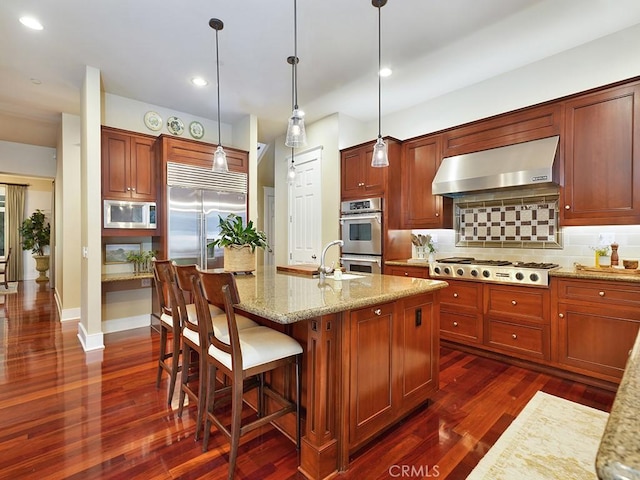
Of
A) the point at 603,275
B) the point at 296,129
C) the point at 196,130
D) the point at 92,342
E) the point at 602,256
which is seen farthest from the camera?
the point at 196,130

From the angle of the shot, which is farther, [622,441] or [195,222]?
[195,222]

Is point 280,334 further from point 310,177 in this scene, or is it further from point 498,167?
point 310,177

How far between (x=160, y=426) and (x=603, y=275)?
11.5 ft

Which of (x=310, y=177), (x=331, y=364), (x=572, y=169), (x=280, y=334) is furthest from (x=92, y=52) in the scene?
(x=572, y=169)

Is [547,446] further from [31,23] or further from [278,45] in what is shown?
[31,23]

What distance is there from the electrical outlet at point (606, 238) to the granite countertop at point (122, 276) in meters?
5.00

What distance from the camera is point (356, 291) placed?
1954 mm

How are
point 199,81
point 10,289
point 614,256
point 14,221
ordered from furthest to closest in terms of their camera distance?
point 14,221 < point 10,289 < point 199,81 < point 614,256

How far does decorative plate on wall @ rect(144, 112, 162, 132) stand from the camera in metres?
4.45


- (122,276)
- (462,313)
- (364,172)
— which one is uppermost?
(364,172)

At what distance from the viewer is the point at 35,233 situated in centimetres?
826

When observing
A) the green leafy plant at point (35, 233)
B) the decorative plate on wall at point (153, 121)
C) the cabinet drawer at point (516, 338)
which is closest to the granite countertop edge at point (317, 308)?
the cabinet drawer at point (516, 338)

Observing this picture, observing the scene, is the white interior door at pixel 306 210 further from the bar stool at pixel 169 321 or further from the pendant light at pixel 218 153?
the bar stool at pixel 169 321

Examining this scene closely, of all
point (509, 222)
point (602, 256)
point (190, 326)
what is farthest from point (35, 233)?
point (602, 256)
